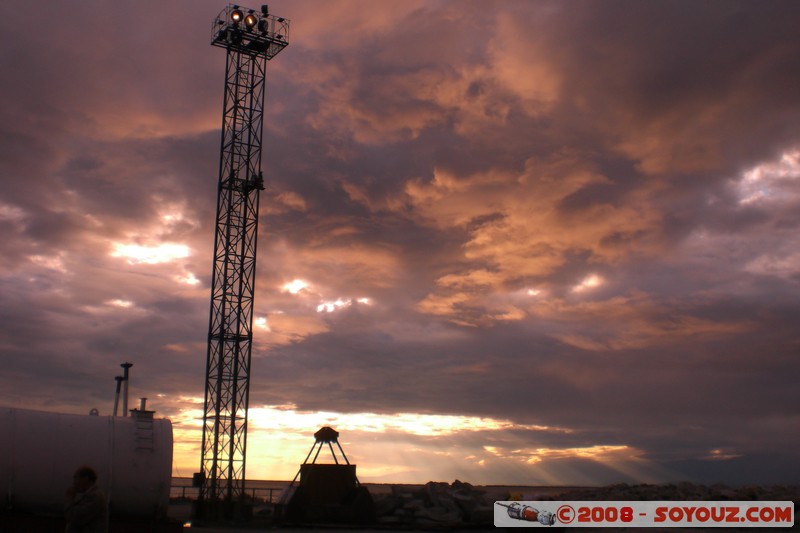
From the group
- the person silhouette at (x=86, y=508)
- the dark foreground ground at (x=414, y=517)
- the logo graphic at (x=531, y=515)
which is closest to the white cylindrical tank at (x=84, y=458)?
the dark foreground ground at (x=414, y=517)

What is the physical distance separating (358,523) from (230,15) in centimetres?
3078

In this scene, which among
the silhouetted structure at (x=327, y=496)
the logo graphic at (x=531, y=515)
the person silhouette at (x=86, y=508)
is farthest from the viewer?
the silhouetted structure at (x=327, y=496)

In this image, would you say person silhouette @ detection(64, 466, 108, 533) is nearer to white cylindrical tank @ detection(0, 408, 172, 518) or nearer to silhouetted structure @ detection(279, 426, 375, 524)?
white cylindrical tank @ detection(0, 408, 172, 518)

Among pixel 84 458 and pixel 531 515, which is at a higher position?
pixel 84 458

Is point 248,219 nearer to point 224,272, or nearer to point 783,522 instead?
point 224,272

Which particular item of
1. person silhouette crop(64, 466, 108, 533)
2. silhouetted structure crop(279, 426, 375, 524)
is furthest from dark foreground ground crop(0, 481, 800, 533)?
person silhouette crop(64, 466, 108, 533)

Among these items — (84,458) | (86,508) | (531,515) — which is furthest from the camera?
(531,515)

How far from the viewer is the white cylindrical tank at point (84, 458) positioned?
23.6 m

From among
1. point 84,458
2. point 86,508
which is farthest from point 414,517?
point 86,508

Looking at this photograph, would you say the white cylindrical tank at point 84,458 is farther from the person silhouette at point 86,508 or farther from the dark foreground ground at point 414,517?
the person silhouette at point 86,508

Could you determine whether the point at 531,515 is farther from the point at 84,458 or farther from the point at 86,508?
the point at 86,508

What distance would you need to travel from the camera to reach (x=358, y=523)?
111ft

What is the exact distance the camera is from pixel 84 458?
970 inches

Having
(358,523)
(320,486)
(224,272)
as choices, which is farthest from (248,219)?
(358,523)
